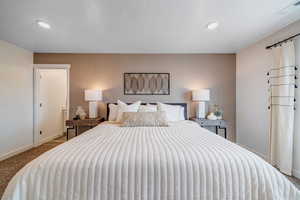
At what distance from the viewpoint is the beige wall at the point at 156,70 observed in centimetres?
405

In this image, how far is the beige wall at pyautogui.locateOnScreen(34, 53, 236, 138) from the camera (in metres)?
4.05

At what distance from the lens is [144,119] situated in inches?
113

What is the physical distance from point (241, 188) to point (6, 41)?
4.53 m


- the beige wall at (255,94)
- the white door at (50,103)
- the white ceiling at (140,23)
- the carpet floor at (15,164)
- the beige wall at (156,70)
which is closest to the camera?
the white ceiling at (140,23)

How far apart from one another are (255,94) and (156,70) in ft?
7.34

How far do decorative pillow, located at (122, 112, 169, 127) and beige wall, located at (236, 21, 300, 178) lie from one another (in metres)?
1.98

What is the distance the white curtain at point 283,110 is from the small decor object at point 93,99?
3476mm

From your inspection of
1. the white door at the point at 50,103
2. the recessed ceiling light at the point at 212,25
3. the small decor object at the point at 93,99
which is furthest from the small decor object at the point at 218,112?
the white door at the point at 50,103

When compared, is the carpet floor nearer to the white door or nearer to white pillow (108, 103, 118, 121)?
the white door

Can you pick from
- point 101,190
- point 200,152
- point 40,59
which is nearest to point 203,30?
point 200,152

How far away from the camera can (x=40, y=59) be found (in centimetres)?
404

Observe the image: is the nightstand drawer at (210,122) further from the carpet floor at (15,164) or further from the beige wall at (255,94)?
the carpet floor at (15,164)

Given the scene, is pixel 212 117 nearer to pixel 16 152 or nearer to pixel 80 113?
pixel 80 113

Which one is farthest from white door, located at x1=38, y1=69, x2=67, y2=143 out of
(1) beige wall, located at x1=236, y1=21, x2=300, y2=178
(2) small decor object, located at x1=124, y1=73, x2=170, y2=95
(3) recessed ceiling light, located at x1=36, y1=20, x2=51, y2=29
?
(1) beige wall, located at x1=236, y1=21, x2=300, y2=178
